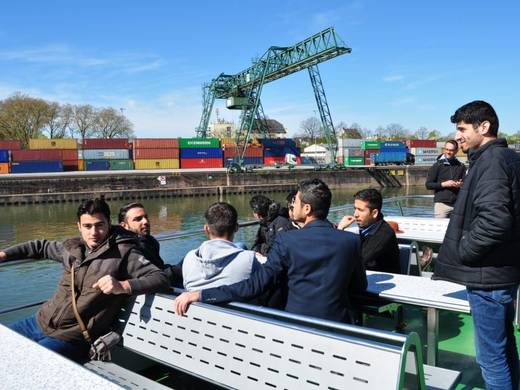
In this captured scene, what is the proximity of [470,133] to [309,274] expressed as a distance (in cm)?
106

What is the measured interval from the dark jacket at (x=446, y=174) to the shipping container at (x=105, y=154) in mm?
46792

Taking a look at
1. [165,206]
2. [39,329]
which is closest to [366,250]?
[39,329]

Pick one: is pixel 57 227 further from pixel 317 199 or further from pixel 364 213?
pixel 317 199

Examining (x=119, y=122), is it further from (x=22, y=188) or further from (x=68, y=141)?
(x=22, y=188)

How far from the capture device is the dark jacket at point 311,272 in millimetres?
2268

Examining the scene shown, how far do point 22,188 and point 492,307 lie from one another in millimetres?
35898

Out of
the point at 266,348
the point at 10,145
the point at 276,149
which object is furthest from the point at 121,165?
the point at 266,348

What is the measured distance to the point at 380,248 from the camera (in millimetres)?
3557

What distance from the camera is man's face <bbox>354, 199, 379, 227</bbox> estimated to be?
11.7 ft

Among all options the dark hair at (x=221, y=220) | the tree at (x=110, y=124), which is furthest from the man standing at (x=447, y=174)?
the tree at (x=110, y=124)

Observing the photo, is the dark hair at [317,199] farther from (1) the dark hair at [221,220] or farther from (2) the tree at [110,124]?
(2) the tree at [110,124]

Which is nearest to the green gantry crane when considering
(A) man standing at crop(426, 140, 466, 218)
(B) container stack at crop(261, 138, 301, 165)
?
(B) container stack at crop(261, 138, 301, 165)

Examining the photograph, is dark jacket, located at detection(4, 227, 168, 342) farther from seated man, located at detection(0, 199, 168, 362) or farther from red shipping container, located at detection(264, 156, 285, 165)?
red shipping container, located at detection(264, 156, 285, 165)

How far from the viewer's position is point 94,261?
8.86ft
